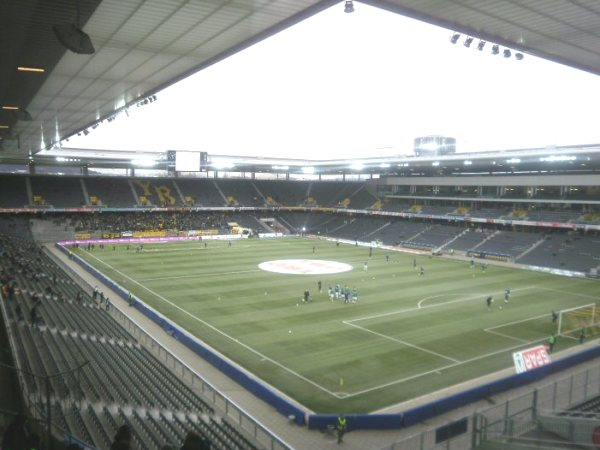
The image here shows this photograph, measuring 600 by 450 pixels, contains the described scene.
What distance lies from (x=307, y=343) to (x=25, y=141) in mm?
25641

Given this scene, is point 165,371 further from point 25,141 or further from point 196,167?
point 196,167

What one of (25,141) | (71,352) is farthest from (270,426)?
(25,141)

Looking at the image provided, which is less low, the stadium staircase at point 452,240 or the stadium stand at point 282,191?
the stadium stand at point 282,191

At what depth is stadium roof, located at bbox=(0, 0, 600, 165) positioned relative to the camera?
9.64 meters

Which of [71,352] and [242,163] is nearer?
[71,352]

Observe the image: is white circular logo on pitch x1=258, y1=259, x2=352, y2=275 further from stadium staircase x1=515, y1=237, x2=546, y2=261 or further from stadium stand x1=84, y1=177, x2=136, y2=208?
stadium stand x1=84, y1=177, x2=136, y2=208

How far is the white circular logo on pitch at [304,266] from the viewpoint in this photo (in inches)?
1720

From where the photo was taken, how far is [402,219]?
→ 7456 cm

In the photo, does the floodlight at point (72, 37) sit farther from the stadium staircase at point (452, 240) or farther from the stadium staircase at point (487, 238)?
the stadium staircase at point (452, 240)

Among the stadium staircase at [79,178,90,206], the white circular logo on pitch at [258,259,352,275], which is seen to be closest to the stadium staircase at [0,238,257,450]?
the white circular logo on pitch at [258,259,352,275]

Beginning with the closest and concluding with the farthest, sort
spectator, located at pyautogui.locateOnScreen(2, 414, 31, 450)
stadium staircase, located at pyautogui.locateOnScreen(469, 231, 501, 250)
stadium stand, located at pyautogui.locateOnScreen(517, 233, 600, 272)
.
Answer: spectator, located at pyautogui.locateOnScreen(2, 414, 31, 450), stadium stand, located at pyautogui.locateOnScreen(517, 233, 600, 272), stadium staircase, located at pyautogui.locateOnScreen(469, 231, 501, 250)

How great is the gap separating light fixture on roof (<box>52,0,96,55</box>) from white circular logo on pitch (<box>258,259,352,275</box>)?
1355 inches

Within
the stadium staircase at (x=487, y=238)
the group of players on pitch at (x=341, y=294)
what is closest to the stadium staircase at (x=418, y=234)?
the stadium staircase at (x=487, y=238)

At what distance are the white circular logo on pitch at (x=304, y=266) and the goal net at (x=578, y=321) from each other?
63.6ft
